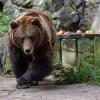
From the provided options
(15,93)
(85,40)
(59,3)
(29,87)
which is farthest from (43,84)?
(59,3)

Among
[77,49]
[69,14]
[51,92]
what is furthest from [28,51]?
[69,14]

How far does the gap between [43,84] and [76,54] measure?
1.27m

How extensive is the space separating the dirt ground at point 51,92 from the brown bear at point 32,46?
20 cm

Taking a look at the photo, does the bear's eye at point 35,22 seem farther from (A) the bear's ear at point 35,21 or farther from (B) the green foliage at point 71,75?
(B) the green foliage at point 71,75

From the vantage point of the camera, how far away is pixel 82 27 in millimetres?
11094

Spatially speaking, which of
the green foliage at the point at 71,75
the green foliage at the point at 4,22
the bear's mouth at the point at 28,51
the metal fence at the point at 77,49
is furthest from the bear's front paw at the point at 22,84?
the green foliage at the point at 4,22

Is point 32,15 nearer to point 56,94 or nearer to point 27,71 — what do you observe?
point 27,71

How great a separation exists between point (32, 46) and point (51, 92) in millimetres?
774

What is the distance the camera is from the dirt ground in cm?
560

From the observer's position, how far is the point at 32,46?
644 centimetres

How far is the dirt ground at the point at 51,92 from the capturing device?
560cm

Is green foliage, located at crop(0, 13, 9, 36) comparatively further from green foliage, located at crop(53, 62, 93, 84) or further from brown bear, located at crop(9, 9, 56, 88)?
brown bear, located at crop(9, 9, 56, 88)

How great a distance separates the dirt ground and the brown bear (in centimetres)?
20

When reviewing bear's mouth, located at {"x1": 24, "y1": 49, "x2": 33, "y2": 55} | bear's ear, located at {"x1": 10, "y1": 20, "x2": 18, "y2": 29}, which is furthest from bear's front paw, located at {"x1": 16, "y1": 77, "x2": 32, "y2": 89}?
bear's ear, located at {"x1": 10, "y1": 20, "x2": 18, "y2": 29}
